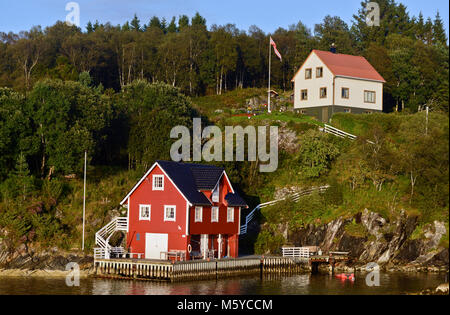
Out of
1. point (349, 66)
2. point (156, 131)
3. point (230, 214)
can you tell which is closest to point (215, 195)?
point (230, 214)

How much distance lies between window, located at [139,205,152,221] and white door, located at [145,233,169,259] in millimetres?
1382

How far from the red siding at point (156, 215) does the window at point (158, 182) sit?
11.5 inches

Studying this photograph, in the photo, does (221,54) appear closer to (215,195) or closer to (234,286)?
(215,195)

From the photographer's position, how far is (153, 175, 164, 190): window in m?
56.2

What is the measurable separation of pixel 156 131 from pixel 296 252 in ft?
65.7

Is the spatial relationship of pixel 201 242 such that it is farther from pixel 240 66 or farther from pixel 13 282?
pixel 240 66

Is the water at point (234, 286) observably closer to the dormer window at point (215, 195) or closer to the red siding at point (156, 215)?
the red siding at point (156, 215)

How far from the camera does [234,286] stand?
5103 cm

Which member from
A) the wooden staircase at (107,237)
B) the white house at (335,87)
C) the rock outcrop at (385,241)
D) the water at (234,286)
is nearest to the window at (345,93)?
the white house at (335,87)

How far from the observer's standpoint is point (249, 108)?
94.8 meters

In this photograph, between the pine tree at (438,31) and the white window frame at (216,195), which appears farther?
the pine tree at (438,31)

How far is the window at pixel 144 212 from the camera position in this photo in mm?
56750

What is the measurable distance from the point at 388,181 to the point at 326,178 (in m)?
6.16

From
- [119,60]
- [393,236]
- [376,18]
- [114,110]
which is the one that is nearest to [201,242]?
[393,236]
